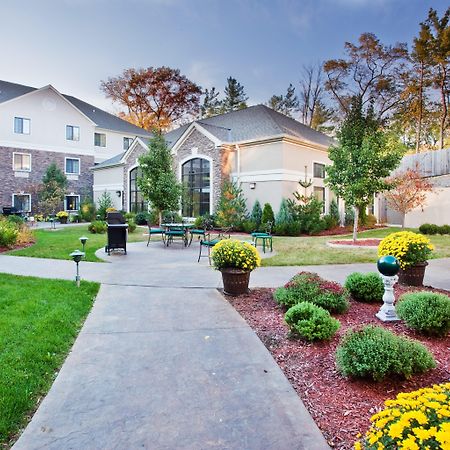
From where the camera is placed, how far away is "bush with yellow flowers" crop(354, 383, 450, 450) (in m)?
1.33

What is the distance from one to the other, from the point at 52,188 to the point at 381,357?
2709cm

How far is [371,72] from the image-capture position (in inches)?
1163

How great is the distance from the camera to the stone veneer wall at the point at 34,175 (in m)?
26.0

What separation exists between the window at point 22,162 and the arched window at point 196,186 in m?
14.1

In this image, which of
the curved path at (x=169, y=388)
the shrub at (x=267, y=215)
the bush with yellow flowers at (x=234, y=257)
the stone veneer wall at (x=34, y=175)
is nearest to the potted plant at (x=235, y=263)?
the bush with yellow flowers at (x=234, y=257)

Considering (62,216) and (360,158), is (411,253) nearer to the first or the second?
(360,158)

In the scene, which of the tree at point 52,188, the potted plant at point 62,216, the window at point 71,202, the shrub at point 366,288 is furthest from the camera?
the window at point 71,202

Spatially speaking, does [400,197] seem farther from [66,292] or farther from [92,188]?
[92,188]

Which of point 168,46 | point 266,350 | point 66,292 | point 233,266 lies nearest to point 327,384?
point 266,350

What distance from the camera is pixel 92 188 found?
29969 mm

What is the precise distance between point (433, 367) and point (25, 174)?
29779mm

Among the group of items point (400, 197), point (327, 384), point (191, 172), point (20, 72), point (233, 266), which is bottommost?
point (327, 384)

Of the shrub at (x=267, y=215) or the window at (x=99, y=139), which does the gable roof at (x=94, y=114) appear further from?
the shrub at (x=267, y=215)

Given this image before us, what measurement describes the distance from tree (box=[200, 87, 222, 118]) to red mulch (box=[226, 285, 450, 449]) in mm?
37012
